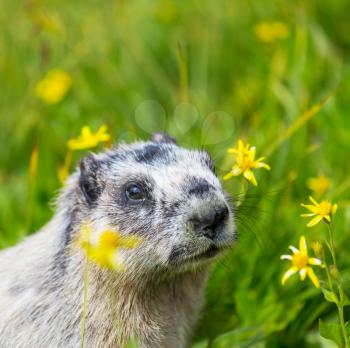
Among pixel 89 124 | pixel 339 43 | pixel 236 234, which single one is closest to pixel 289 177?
pixel 236 234

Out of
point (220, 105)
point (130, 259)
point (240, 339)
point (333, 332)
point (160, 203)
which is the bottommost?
point (220, 105)

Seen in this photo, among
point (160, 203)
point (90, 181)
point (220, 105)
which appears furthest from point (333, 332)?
point (220, 105)

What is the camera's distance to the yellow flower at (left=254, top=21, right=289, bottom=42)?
6.85 m

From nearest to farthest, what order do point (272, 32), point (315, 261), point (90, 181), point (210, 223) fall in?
point (315, 261) → point (210, 223) → point (90, 181) → point (272, 32)

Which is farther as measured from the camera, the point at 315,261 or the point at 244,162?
the point at 244,162

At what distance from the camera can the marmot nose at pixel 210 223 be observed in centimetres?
390

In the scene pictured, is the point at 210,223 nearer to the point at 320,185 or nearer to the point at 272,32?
the point at 320,185

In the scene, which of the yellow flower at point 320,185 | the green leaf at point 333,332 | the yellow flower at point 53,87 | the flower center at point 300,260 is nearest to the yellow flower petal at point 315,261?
the flower center at point 300,260

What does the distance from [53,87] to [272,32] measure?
1824mm

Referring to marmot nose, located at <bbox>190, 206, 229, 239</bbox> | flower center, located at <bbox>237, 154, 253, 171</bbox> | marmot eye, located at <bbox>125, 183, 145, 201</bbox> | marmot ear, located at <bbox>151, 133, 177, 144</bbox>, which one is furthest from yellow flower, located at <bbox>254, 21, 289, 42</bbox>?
marmot nose, located at <bbox>190, 206, 229, 239</bbox>

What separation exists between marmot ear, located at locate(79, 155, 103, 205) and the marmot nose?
27.9 inches

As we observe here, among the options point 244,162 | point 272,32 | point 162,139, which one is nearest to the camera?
point 244,162

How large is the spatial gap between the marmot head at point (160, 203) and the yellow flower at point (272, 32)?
2623 mm

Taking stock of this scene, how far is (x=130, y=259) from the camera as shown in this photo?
13.4 ft
